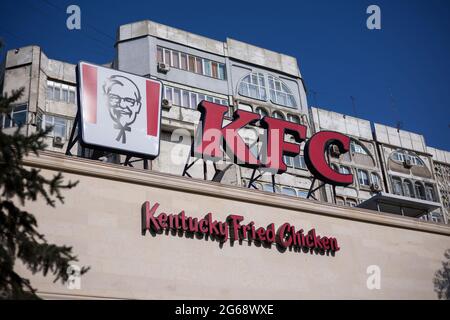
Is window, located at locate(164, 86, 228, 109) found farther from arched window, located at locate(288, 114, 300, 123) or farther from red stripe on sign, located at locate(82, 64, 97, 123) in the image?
red stripe on sign, located at locate(82, 64, 97, 123)

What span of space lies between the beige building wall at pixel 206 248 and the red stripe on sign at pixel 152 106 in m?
2.56

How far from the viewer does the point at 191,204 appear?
21.1 m

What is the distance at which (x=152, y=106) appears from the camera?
76.5ft

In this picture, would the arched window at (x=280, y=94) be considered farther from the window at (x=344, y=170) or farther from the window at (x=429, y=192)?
the window at (x=429, y=192)

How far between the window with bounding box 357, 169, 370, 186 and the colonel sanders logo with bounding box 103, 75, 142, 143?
27135mm

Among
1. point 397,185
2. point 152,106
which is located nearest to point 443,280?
point 152,106

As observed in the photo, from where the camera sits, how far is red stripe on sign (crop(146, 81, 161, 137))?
22.7m

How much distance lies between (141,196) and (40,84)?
20.5 metres

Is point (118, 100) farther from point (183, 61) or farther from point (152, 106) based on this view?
point (183, 61)

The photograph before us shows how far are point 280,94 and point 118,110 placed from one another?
2421cm

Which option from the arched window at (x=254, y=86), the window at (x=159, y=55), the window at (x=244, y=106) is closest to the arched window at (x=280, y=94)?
the arched window at (x=254, y=86)

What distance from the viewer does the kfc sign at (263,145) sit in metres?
23.7

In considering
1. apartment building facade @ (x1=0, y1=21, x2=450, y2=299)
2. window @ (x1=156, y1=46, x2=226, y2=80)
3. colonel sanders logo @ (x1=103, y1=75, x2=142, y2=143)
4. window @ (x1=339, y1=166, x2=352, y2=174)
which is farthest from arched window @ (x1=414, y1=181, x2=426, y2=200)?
colonel sanders logo @ (x1=103, y1=75, x2=142, y2=143)
